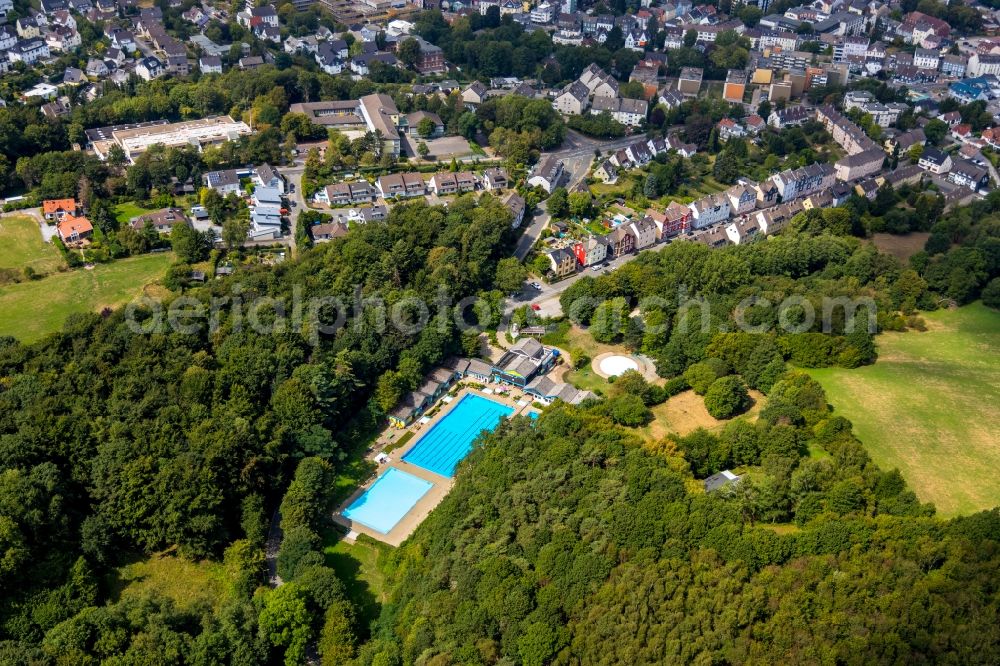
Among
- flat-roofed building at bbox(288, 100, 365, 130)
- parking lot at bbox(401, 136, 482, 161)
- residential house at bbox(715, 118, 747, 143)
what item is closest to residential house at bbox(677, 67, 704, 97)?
residential house at bbox(715, 118, 747, 143)

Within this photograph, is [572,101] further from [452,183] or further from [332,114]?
[332,114]

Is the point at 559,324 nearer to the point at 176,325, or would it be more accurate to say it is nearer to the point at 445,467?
the point at 445,467

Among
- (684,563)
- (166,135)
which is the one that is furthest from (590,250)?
(166,135)

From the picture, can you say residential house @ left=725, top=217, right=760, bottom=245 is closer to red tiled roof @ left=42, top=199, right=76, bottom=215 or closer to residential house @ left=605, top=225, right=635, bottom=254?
residential house @ left=605, top=225, right=635, bottom=254

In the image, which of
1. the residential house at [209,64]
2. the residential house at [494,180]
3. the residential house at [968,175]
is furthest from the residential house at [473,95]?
the residential house at [968,175]

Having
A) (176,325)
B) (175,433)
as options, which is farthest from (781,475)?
(176,325)

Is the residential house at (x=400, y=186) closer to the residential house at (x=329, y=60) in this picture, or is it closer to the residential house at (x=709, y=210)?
the residential house at (x=709, y=210)
